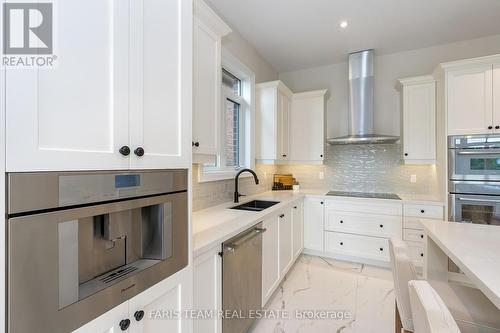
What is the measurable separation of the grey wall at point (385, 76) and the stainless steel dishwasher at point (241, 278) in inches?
103

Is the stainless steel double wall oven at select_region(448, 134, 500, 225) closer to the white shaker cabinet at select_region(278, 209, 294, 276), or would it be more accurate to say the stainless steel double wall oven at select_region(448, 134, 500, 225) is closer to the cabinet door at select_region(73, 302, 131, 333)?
the white shaker cabinet at select_region(278, 209, 294, 276)

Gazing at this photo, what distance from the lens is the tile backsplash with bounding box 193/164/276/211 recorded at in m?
2.15

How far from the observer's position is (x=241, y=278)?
1599mm

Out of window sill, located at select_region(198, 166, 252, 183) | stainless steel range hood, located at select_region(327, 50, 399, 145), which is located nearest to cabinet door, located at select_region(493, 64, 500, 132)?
stainless steel range hood, located at select_region(327, 50, 399, 145)

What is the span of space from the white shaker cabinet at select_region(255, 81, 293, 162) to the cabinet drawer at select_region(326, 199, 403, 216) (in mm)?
964

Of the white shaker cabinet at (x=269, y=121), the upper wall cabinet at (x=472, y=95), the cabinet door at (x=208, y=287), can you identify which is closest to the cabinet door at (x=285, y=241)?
the white shaker cabinet at (x=269, y=121)

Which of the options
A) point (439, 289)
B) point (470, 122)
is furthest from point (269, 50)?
point (439, 289)

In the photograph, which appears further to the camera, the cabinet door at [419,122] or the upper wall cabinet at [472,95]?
the cabinet door at [419,122]

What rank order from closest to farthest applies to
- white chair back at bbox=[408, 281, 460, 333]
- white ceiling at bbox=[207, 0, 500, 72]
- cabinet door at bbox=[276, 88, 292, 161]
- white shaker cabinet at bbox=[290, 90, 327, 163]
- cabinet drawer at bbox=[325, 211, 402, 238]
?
white chair back at bbox=[408, 281, 460, 333] → white ceiling at bbox=[207, 0, 500, 72] → cabinet drawer at bbox=[325, 211, 402, 238] → cabinet door at bbox=[276, 88, 292, 161] → white shaker cabinet at bbox=[290, 90, 327, 163]

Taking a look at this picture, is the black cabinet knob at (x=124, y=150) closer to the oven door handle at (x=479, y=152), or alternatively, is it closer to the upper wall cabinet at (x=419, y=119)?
the oven door handle at (x=479, y=152)

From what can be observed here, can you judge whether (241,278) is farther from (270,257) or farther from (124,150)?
(124,150)

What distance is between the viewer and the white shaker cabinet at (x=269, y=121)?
311cm

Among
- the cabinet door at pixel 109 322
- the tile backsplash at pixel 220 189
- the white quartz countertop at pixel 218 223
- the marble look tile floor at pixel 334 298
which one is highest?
the tile backsplash at pixel 220 189

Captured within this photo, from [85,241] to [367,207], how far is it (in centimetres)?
302
